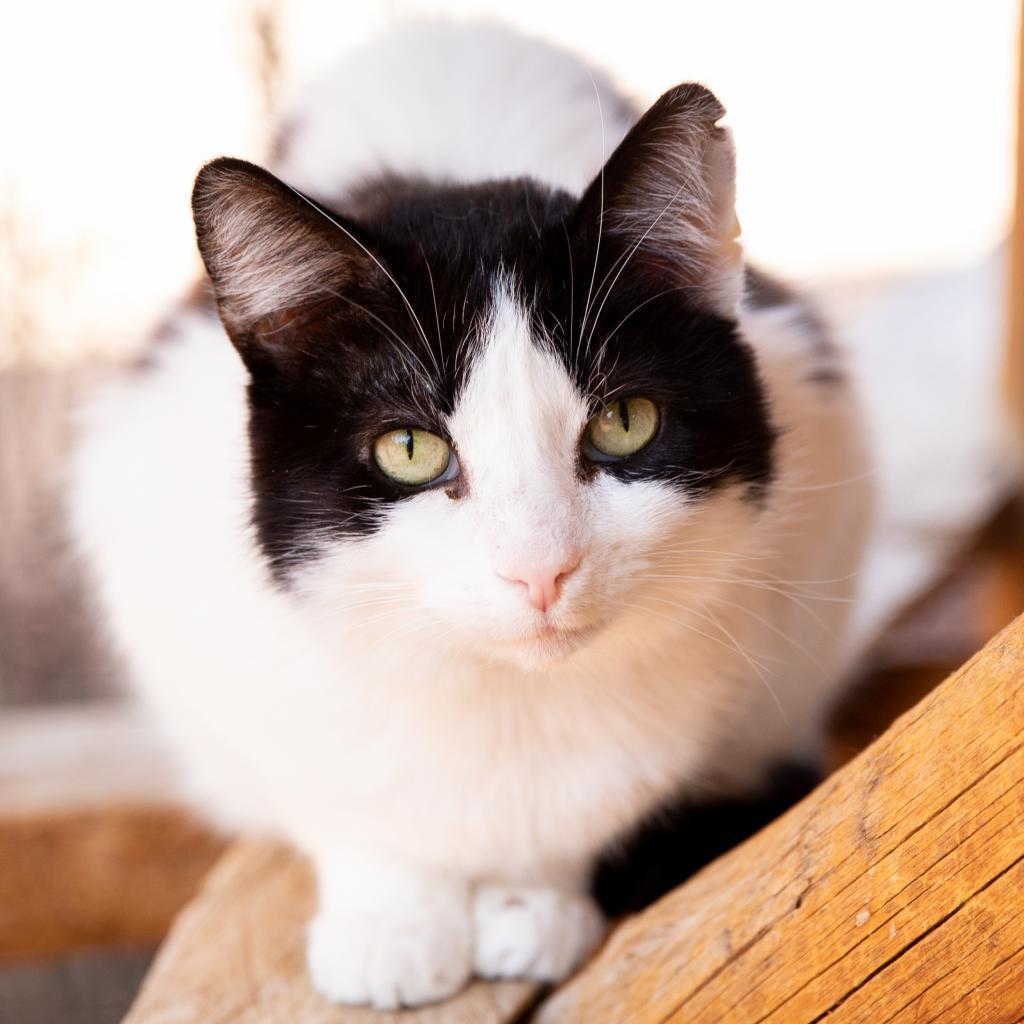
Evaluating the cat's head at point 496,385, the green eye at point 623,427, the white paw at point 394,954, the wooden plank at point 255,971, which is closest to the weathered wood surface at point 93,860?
the wooden plank at point 255,971

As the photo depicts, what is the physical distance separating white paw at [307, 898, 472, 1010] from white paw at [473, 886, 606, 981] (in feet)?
0.07

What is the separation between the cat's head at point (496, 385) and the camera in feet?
3.44

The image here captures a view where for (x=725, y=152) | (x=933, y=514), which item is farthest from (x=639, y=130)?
(x=933, y=514)

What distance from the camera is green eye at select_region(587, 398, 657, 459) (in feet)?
3.66

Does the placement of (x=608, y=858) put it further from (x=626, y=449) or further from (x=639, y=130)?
(x=639, y=130)

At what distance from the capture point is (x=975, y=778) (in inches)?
35.6

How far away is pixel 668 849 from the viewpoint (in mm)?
1473

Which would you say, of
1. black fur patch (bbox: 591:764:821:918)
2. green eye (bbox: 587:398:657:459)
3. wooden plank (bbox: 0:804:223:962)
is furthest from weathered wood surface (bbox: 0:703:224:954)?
green eye (bbox: 587:398:657:459)

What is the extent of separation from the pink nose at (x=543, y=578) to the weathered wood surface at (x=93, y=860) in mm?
990

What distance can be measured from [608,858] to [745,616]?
0.34 metres

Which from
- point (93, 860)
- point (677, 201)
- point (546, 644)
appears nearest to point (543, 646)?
point (546, 644)

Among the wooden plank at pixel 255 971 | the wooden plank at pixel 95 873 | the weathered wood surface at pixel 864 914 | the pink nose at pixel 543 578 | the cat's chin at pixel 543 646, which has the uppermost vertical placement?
the pink nose at pixel 543 578

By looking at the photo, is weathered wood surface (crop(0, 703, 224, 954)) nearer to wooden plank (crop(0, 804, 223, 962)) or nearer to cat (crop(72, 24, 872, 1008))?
wooden plank (crop(0, 804, 223, 962))

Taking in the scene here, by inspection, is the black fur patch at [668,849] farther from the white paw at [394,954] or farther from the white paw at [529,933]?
the white paw at [394,954]
